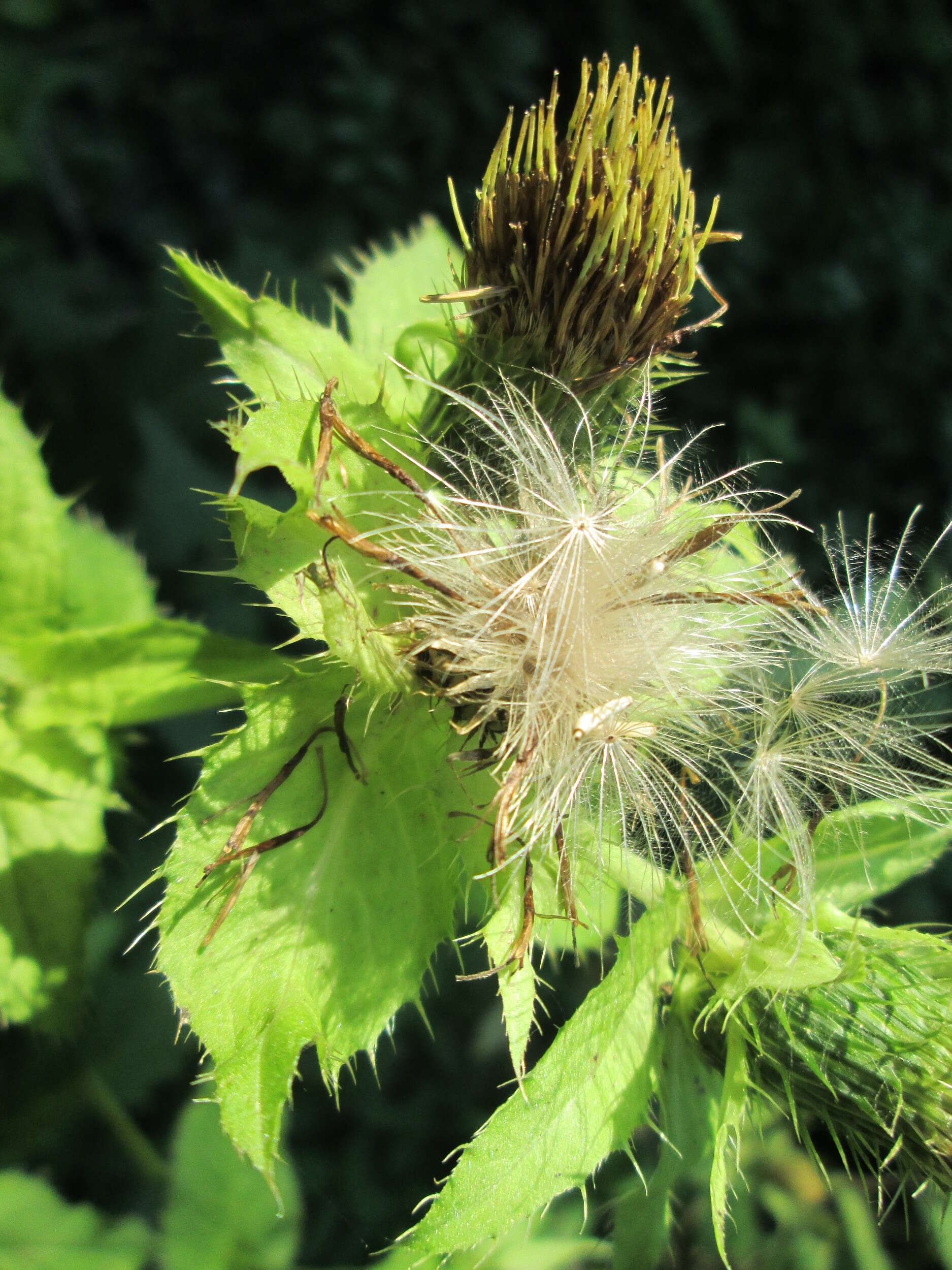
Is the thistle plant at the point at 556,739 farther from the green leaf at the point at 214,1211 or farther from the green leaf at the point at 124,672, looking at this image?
the green leaf at the point at 214,1211

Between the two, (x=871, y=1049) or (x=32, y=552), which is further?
(x=32, y=552)

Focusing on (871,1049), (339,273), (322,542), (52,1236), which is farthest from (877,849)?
(339,273)

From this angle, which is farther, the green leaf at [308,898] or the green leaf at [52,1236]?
the green leaf at [52,1236]

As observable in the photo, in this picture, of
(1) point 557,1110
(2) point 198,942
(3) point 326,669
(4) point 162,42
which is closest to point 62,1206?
(2) point 198,942

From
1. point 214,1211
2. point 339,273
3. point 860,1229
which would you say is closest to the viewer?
point 214,1211

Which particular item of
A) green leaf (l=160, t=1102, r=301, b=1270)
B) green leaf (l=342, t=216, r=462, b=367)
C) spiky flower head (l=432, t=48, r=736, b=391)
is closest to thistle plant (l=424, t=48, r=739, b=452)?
spiky flower head (l=432, t=48, r=736, b=391)

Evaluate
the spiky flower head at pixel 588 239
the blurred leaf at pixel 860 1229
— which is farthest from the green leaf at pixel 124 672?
the blurred leaf at pixel 860 1229

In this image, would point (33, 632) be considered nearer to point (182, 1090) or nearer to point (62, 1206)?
point (62, 1206)

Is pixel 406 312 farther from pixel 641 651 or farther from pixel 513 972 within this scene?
pixel 513 972

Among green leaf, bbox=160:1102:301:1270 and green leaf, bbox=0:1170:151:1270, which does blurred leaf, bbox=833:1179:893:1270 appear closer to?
green leaf, bbox=160:1102:301:1270
